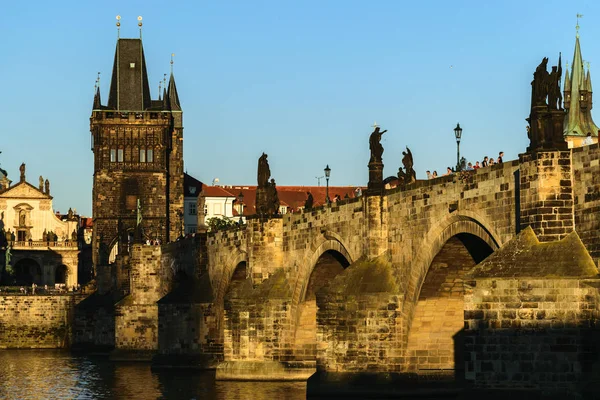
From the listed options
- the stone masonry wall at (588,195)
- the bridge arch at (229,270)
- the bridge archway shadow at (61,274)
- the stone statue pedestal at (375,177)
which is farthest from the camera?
the bridge archway shadow at (61,274)

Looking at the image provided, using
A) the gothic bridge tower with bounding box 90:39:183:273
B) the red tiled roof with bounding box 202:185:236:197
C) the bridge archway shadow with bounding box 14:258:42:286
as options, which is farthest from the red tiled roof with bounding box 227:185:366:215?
the bridge archway shadow with bounding box 14:258:42:286

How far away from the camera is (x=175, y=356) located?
Result: 69.8 m

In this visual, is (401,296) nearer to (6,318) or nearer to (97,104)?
(6,318)

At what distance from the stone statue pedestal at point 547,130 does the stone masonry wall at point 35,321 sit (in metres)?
78.9

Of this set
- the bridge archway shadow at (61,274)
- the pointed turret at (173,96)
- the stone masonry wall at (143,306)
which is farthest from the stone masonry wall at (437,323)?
the bridge archway shadow at (61,274)

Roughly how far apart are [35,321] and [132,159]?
28500 millimetres

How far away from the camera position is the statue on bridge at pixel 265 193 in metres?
59.8

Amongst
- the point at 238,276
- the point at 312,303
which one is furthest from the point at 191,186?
the point at 312,303

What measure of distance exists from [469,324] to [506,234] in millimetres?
4078

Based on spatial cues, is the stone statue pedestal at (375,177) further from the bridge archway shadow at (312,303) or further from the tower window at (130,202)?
the tower window at (130,202)

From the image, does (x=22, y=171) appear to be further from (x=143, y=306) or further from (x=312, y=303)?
(x=312, y=303)

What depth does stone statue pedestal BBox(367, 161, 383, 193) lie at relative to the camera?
48.7 metres

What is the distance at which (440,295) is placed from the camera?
147ft

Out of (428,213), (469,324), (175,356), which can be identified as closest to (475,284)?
(469,324)
